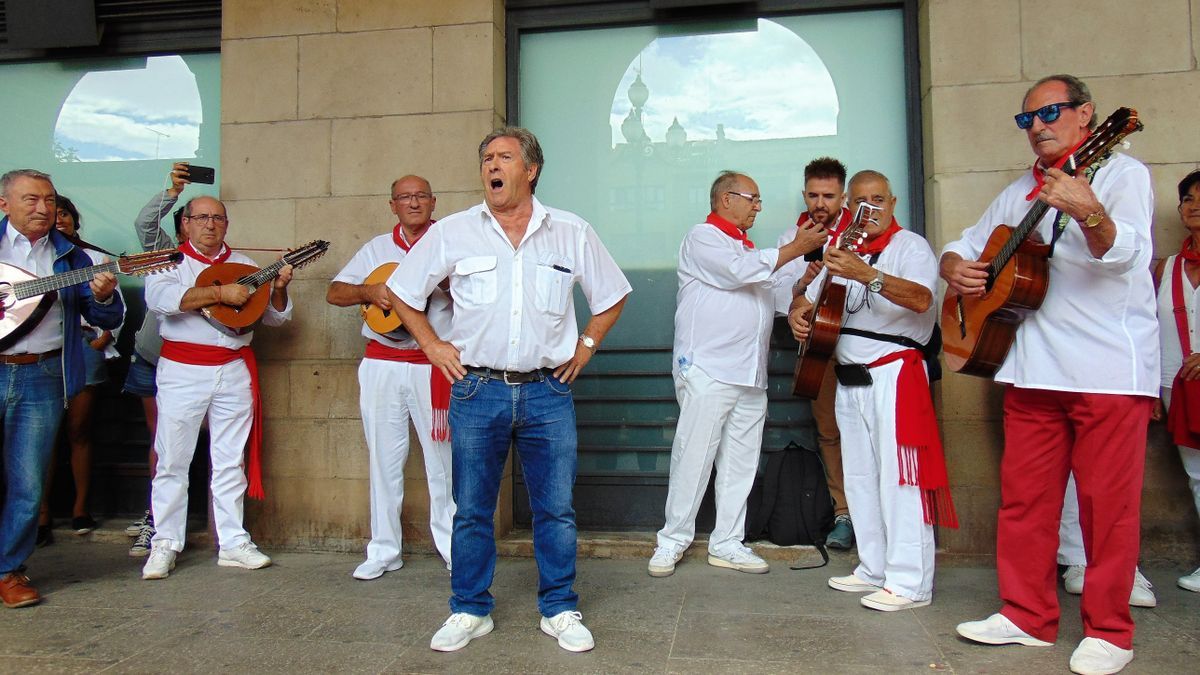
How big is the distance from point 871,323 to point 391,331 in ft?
8.07

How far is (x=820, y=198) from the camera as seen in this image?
5043mm

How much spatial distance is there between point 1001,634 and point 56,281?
15.2 ft

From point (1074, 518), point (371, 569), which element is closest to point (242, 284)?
point (371, 569)

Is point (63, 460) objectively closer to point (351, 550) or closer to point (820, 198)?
point (351, 550)

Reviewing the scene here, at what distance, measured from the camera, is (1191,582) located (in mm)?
4434

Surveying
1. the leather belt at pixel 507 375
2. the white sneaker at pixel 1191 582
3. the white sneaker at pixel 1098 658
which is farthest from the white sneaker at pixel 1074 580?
the leather belt at pixel 507 375

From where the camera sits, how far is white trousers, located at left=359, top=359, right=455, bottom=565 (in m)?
5.02

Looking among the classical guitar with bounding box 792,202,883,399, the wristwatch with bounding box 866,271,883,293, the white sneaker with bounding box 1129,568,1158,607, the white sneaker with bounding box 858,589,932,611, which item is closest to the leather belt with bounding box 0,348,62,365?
the classical guitar with bounding box 792,202,883,399

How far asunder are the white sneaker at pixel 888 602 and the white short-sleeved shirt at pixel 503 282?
1786 millimetres

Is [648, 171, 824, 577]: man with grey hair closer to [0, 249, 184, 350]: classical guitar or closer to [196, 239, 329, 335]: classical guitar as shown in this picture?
[196, 239, 329, 335]: classical guitar

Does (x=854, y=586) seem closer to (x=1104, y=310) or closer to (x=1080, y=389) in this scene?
(x=1080, y=389)

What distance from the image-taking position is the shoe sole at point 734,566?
16.2 feet

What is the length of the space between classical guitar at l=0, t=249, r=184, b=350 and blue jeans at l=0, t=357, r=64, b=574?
0.20 metres

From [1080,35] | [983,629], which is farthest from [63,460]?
[1080,35]
